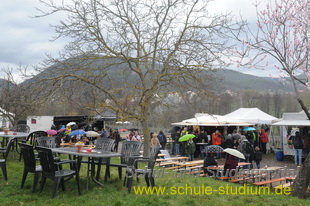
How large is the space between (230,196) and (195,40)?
6.07 meters

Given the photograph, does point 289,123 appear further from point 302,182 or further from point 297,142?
point 302,182

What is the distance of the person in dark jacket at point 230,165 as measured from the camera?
8820 mm

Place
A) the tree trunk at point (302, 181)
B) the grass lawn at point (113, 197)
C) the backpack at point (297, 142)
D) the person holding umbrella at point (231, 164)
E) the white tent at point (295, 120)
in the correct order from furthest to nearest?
the white tent at point (295, 120), the backpack at point (297, 142), the person holding umbrella at point (231, 164), the tree trunk at point (302, 181), the grass lawn at point (113, 197)

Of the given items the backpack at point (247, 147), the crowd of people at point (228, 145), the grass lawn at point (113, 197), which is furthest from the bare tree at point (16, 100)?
the backpack at point (247, 147)

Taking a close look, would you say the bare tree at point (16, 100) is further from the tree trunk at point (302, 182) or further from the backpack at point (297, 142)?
the backpack at point (297, 142)

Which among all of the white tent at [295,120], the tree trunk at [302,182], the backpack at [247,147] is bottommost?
the tree trunk at [302,182]

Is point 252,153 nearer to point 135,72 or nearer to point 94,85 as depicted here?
point 135,72

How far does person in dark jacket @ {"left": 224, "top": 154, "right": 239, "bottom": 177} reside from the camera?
28.9 feet

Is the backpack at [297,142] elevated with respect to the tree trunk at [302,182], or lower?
elevated

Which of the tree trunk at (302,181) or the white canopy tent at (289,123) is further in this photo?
the white canopy tent at (289,123)

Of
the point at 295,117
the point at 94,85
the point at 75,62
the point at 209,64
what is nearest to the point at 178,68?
the point at 209,64

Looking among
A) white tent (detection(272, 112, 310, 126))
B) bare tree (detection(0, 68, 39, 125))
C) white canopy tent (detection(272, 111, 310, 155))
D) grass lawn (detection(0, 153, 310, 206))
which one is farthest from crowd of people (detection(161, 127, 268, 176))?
bare tree (detection(0, 68, 39, 125))

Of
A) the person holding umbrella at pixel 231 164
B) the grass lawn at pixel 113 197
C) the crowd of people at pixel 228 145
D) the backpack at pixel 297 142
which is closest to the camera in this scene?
the grass lawn at pixel 113 197

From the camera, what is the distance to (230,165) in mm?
8938
